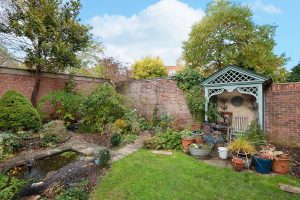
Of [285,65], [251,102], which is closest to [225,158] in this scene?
[251,102]

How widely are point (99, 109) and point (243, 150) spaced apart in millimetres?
5676

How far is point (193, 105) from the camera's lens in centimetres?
802

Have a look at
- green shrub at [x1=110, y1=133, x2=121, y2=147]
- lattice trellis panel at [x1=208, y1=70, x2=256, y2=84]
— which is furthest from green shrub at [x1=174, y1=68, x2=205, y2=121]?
green shrub at [x1=110, y1=133, x2=121, y2=147]

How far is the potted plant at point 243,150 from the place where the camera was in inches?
189

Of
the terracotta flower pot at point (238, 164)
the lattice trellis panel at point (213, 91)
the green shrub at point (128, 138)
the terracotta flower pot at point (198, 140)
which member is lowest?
the terracotta flower pot at point (238, 164)

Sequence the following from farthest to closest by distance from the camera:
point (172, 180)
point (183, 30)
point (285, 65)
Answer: point (183, 30), point (285, 65), point (172, 180)

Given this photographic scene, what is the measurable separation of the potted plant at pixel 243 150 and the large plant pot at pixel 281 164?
0.56m

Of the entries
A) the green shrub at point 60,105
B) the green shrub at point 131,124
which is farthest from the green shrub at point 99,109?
the green shrub at point 60,105

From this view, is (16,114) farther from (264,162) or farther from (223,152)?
(264,162)

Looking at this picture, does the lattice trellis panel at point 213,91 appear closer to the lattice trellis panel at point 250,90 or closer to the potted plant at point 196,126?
the lattice trellis panel at point 250,90

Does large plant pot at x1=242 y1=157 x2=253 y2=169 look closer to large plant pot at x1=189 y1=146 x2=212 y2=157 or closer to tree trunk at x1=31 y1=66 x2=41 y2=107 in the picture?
large plant pot at x1=189 y1=146 x2=212 y2=157

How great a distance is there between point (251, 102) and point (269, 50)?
7536 millimetres

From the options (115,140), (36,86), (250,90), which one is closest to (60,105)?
(36,86)

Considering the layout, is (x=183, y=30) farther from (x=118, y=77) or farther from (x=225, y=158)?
(x=225, y=158)
